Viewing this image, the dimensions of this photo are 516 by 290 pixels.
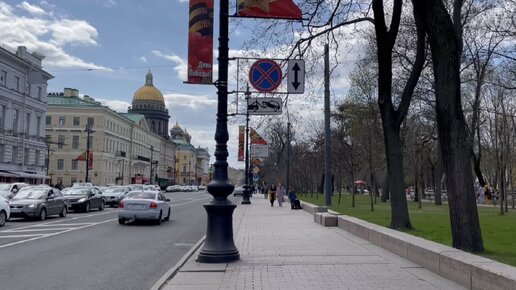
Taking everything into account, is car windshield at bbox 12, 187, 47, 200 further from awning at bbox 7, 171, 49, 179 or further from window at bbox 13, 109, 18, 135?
window at bbox 13, 109, 18, 135

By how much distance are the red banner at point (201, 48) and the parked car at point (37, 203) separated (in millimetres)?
16724

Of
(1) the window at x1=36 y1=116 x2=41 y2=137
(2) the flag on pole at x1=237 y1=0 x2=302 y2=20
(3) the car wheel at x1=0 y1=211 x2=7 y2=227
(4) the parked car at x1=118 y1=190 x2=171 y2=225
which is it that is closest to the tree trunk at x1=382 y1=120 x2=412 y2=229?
(2) the flag on pole at x1=237 y1=0 x2=302 y2=20

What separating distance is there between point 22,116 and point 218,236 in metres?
58.5

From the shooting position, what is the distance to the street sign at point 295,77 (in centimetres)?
1336

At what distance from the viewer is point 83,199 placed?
32.7 m

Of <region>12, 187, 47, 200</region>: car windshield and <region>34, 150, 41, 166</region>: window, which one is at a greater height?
<region>34, 150, 41, 166</region>: window

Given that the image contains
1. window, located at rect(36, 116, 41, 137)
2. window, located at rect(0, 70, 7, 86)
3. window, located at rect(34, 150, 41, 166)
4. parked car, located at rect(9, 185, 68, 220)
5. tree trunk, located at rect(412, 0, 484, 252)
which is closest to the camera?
tree trunk, located at rect(412, 0, 484, 252)

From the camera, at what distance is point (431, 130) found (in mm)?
38500

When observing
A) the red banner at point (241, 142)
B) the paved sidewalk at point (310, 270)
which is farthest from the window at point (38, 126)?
the paved sidewalk at point (310, 270)

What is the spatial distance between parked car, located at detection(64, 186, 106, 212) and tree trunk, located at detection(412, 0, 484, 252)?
83.2 ft

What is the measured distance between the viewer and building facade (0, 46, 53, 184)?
5881 centimetres

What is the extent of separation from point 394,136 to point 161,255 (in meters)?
7.36

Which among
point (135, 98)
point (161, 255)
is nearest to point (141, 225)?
point (161, 255)

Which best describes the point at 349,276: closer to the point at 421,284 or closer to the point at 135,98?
the point at 421,284
